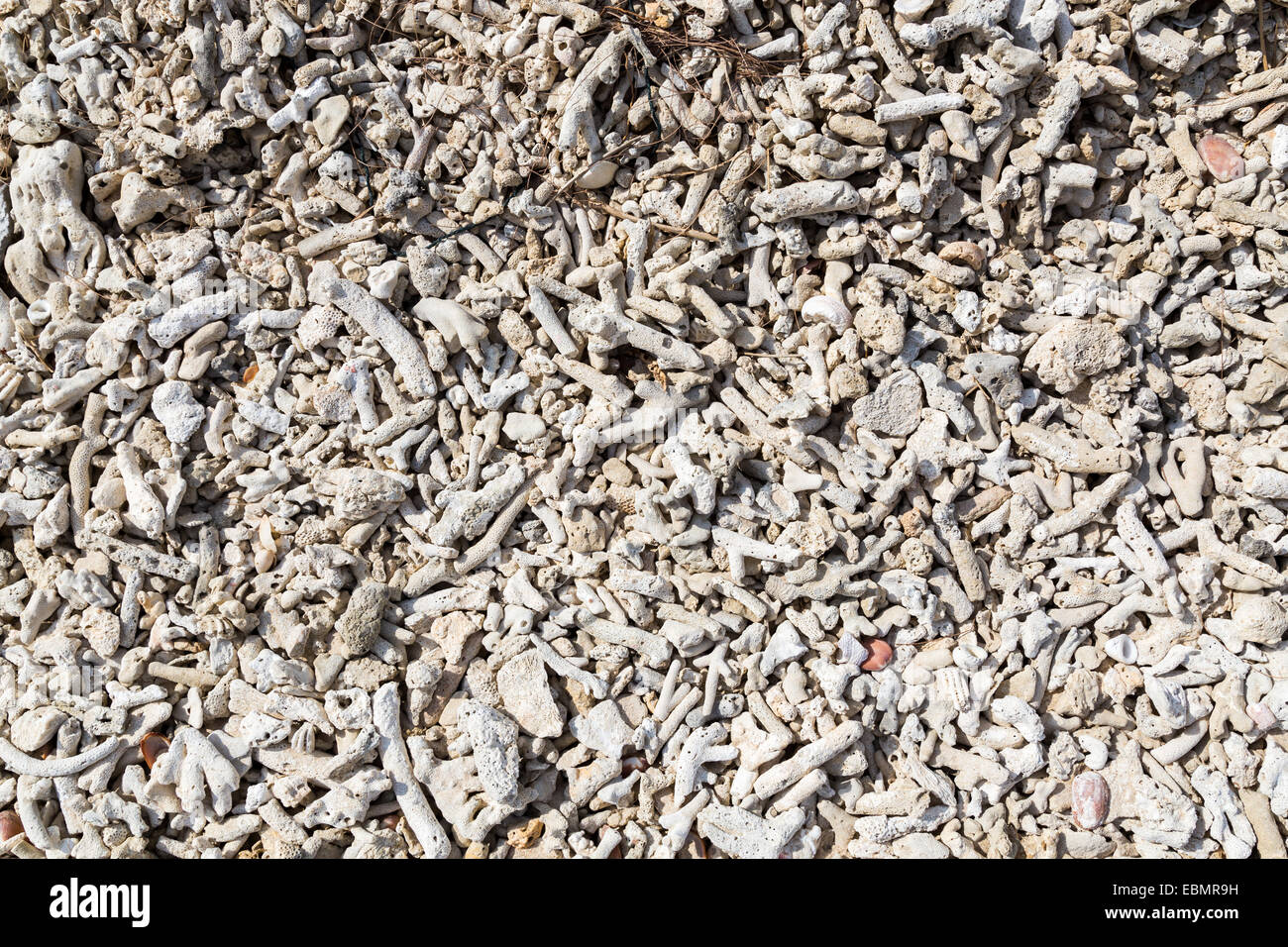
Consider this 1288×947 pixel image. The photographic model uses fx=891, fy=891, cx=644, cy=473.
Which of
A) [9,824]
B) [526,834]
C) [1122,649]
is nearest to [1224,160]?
[1122,649]

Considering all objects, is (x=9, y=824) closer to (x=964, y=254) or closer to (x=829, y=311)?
(x=829, y=311)

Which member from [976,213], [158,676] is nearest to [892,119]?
[976,213]

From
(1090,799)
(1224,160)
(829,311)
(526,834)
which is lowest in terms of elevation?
(526,834)

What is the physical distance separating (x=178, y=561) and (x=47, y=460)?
72cm

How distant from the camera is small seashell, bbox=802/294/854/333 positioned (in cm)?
368

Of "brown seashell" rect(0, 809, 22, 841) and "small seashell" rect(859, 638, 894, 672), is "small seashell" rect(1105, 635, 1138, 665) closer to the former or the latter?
"small seashell" rect(859, 638, 894, 672)

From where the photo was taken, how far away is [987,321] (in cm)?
373

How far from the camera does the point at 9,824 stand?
3.51 metres

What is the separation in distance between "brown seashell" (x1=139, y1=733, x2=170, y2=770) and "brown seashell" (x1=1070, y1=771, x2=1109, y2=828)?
3.64m

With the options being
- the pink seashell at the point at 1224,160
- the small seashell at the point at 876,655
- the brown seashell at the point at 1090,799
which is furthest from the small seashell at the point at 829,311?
the brown seashell at the point at 1090,799

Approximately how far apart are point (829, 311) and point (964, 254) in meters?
0.61

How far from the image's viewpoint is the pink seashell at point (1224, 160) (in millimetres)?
3748

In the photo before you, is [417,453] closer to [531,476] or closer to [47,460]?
[531,476]

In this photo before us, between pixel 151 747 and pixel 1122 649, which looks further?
pixel 1122 649
